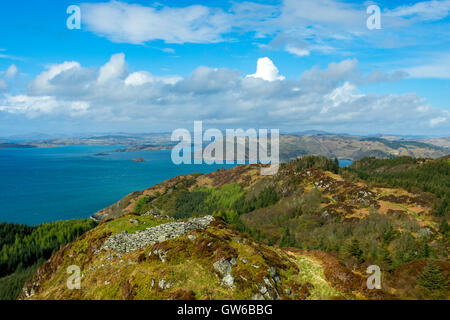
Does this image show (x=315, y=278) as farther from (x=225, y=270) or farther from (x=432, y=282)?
(x=432, y=282)

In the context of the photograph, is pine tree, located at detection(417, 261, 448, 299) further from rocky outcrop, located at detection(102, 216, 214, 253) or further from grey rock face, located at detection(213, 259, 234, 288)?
rocky outcrop, located at detection(102, 216, 214, 253)

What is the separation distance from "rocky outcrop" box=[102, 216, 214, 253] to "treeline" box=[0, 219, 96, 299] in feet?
254

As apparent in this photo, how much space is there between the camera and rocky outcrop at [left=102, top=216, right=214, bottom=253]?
34438mm

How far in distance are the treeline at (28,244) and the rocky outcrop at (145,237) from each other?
77.4 m

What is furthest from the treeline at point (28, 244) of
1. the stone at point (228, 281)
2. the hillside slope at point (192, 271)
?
the stone at point (228, 281)

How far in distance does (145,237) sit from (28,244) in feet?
367

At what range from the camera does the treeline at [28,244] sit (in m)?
100

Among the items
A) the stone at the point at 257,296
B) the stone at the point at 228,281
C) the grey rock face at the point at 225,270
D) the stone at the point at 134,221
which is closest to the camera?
the stone at the point at 257,296

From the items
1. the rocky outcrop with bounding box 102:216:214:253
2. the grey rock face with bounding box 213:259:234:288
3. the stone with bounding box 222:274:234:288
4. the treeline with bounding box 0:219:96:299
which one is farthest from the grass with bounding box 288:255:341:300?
the treeline with bounding box 0:219:96:299

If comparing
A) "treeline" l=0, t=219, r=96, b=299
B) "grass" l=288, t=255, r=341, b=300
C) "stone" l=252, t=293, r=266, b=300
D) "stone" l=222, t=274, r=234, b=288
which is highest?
"stone" l=222, t=274, r=234, b=288

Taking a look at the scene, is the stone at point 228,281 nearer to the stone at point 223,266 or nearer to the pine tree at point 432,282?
the stone at point 223,266

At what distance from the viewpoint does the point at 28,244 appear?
4427 inches
